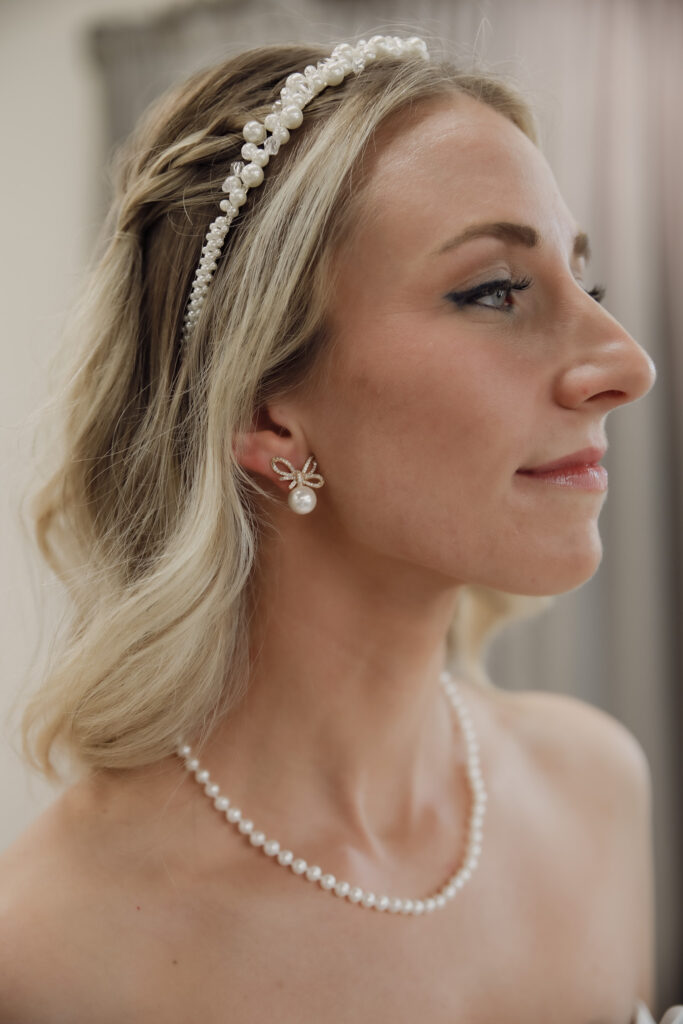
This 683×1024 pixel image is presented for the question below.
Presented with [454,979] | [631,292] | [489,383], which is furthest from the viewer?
[631,292]

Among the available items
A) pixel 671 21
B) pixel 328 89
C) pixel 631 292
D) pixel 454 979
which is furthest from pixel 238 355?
pixel 671 21

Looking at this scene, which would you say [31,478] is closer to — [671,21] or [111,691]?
[111,691]

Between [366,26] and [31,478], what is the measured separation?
164 centimetres

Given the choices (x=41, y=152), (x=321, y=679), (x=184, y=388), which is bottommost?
(x=321, y=679)

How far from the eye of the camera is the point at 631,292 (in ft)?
7.41

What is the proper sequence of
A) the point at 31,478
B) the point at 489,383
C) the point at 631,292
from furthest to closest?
the point at 631,292
the point at 31,478
the point at 489,383

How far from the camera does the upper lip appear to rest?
1.10 m

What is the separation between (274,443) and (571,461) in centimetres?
37

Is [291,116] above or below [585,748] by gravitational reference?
above

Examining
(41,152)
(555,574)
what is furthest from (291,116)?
(41,152)

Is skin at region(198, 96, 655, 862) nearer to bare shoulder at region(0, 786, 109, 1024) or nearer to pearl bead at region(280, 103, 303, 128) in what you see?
pearl bead at region(280, 103, 303, 128)

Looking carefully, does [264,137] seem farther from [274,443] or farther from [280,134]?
[274,443]

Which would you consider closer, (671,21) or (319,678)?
(319,678)

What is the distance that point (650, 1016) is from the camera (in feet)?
4.25
